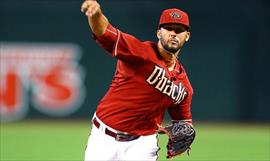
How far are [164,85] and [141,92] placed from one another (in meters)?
0.20

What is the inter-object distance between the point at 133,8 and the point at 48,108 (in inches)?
123

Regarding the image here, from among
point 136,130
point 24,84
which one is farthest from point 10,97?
point 136,130

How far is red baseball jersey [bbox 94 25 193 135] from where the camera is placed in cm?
598

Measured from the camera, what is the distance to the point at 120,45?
5.70 metres

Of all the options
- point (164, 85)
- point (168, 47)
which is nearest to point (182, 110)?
point (164, 85)

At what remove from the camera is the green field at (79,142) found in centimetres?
1148

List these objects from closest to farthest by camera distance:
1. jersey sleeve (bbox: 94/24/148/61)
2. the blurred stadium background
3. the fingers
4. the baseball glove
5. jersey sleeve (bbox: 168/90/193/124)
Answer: the fingers
jersey sleeve (bbox: 94/24/148/61)
jersey sleeve (bbox: 168/90/193/124)
the baseball glove
the blurred stadium background

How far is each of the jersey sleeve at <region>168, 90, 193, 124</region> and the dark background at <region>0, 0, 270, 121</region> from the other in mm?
10199

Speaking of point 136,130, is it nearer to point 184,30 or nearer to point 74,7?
point 184,30

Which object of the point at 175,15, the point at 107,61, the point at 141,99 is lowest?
the point at 107,61

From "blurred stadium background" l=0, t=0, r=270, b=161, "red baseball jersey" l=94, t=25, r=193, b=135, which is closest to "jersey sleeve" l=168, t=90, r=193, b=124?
"red baseball jersey" l=94, t=25, r=193, b=135

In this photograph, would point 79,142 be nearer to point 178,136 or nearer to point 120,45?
point 178,136

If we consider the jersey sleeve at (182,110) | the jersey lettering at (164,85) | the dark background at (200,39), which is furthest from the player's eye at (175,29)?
the dark background at (200,39)

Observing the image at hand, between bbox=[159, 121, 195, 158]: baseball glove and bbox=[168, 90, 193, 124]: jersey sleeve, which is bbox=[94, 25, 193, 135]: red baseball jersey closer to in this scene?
bbox=[168, 90, 193, 124]: jersey sleeve
